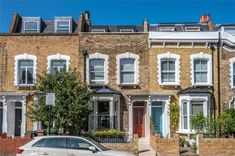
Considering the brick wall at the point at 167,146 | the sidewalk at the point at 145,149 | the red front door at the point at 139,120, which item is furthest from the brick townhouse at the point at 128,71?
the brick wall at the point at 167,146

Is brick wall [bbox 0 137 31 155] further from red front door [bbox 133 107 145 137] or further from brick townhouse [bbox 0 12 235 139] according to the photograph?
red front door [bbox 133 107 145 137]

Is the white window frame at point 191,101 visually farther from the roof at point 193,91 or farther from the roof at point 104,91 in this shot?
the roof at point 104,91

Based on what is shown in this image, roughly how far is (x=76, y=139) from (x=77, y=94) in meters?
7.31

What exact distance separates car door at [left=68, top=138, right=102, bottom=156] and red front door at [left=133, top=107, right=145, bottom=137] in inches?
526

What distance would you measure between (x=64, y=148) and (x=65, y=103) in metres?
7.06

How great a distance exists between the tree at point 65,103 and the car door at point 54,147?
6242 millimetres

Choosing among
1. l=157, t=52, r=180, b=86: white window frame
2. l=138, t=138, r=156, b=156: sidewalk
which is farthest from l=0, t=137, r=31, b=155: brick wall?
l=157, t=52, r=180, b=86: white window frame

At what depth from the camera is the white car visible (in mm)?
16594

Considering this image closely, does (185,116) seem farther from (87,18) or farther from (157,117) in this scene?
(87,18)

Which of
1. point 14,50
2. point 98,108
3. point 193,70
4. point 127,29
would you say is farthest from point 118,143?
point 127,29

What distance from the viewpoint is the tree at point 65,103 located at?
23531mm

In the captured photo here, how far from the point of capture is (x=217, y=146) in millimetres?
22891

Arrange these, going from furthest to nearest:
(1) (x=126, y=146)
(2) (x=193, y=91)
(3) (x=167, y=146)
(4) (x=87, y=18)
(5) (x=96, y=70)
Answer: (4) (x=87, y=18) < (5) (x=96, y=70) < (2) (x=193, y=91) < (3) (x=167, y=146) < (1) (x=126, y=146)

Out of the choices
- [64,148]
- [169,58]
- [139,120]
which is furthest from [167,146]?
[169,58]
